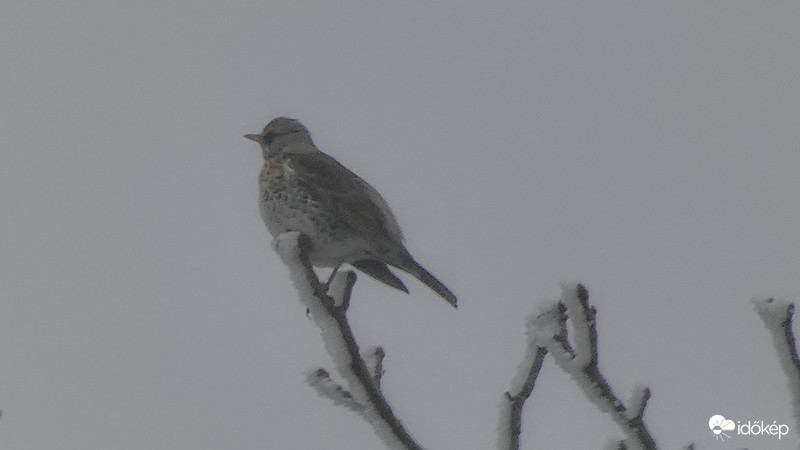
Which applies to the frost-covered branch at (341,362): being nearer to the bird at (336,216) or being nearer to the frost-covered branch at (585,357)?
the frost-covered branch at (585,357)

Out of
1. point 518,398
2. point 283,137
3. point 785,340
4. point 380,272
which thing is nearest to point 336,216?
point 380,272

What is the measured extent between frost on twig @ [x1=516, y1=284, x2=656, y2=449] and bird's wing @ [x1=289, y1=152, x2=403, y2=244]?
3819mm

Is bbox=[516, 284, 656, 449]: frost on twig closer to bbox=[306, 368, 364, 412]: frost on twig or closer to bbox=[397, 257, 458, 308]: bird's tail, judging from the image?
bbox=[306, 368, 364, 412]: frost on twig

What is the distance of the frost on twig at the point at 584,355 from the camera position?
2879mm

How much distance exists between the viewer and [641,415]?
9.52 ft

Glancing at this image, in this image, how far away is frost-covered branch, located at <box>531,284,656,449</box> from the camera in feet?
9.44

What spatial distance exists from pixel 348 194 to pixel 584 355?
4.26 meters

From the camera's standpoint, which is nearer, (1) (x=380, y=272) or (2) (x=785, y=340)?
(2) (x=785, y=340)

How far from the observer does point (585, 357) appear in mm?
2967

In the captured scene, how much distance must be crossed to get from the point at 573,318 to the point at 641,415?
0.32 m

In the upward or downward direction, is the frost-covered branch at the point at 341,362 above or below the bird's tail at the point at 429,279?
below

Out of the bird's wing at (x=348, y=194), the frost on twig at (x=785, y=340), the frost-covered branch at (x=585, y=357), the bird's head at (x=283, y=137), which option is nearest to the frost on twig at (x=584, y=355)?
the frost-covered branch at (x=585, y=357)

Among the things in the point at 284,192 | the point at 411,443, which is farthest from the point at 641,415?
the point at 284,192

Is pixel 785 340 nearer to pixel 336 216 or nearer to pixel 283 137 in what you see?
pixel 336 216
